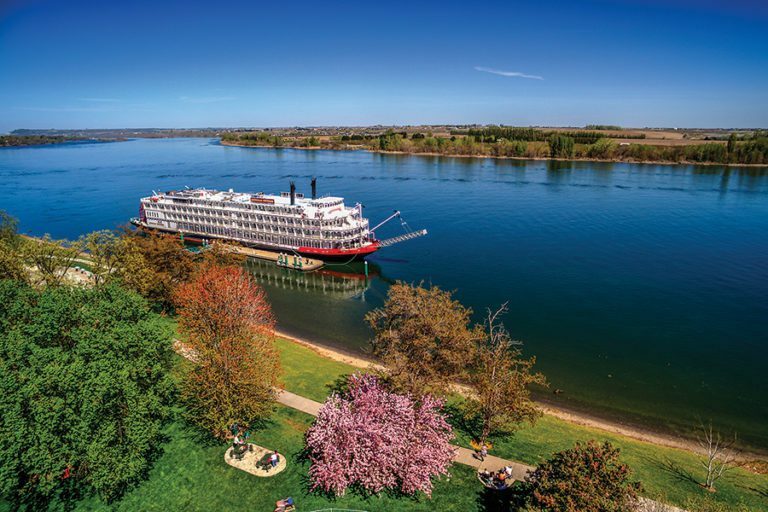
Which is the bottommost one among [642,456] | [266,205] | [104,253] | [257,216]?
[642,456]

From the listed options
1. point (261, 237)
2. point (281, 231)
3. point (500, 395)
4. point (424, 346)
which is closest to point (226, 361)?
point (424, 346)

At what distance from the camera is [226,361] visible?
28359 millimetres

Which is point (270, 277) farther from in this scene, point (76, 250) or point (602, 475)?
point (602, 475)

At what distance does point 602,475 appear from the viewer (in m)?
20.1

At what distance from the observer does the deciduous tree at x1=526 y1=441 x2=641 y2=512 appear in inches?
754

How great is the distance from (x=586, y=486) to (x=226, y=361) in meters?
21.9

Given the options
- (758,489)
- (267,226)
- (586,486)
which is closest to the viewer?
(586,486)

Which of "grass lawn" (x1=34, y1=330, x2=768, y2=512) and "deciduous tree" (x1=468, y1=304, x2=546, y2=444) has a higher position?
"deciduous tree" (x1=468, y1=304, x2=546, y2=444)

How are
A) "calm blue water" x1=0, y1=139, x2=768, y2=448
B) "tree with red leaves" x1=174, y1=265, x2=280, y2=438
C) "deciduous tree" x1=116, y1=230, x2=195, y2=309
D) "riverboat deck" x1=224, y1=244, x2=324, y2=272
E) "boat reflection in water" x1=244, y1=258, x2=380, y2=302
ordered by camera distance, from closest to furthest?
"tree with red leaves" x1=174, y1=265, x2=280, y2=438, "calm blue water" x1=0, y1=139, x2=768, y2=448, "deciduous tree" x1=116, y1=230, x2=195, y2=309, "boat reflection in water" x1=244, y1=258, x2=380, y2=302, "riverboat deck" x1=224, y1=244, x2=324, y2=272

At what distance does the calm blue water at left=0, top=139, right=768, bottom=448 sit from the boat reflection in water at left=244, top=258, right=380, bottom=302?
18.2 inches

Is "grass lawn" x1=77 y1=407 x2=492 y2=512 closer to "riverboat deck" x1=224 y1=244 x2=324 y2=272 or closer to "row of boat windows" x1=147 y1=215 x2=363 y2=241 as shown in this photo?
"riverboat deck" x1=224 y1=244 x2=324 y2=272

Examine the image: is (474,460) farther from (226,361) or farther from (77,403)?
(77,403)

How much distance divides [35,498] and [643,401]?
4757 centimetres

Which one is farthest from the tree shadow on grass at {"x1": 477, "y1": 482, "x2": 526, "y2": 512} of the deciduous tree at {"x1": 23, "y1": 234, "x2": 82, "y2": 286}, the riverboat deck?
the riverboat deck
